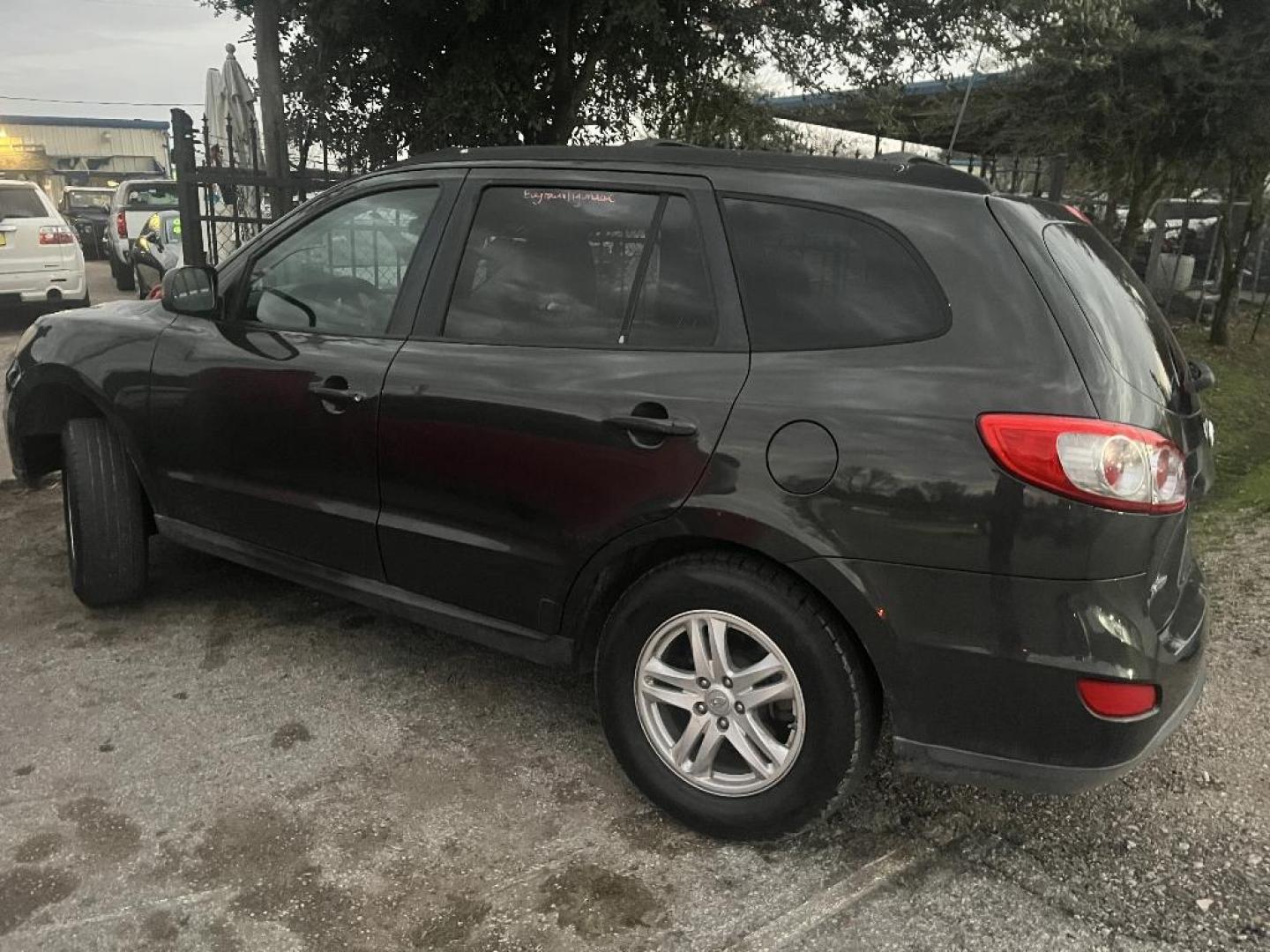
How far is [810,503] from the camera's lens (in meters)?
2.29

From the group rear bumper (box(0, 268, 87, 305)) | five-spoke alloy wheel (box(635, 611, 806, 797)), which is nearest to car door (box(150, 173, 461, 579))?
five-spoke alloy wheel (box(635, 611, 806, 797))

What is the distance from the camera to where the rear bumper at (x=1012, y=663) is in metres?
2.10

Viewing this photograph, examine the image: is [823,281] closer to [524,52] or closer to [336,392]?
[336,392]

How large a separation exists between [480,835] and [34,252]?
426 inches

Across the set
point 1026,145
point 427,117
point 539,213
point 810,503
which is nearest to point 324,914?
point 810,503

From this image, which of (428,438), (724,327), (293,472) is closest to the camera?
(724,327)

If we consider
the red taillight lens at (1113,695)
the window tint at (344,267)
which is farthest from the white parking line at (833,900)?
the window tint at (344,267)

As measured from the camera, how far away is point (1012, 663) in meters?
2.15

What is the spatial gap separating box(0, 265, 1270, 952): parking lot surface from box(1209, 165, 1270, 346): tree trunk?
1099 cm

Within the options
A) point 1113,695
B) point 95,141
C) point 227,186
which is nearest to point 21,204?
point 227,186

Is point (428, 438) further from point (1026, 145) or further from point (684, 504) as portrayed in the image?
point (1026, 145)

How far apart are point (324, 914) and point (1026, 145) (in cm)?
1273

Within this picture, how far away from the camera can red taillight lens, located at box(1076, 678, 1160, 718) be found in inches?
83.3

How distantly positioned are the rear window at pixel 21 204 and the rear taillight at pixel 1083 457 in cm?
1193
